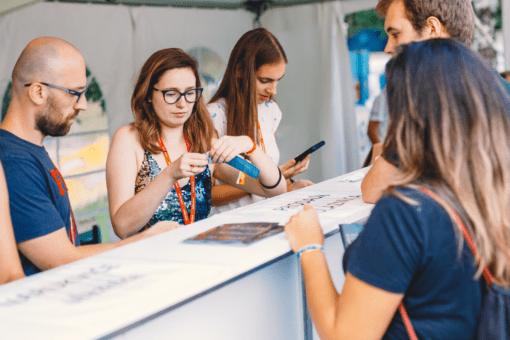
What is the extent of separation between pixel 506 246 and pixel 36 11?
131 inches

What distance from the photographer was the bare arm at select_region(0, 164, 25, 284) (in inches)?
49.7

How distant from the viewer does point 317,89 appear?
516 centimetres

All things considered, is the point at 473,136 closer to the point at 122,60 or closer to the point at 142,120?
the point at 142,120

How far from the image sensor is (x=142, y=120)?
7.35ft

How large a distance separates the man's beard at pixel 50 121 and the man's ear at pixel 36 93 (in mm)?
26

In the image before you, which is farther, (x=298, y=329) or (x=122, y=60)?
(x=122, y=60)

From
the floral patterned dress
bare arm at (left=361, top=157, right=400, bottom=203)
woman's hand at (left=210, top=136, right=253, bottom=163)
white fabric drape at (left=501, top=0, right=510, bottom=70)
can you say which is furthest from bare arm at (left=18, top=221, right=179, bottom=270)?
white fabric drape at (left=501, top=0, right=510, bottom=70)

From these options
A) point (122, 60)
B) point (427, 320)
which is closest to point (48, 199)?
point (427, 320)

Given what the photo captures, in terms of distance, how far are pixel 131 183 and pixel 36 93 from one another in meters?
0.57

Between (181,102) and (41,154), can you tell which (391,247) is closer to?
(41,154)

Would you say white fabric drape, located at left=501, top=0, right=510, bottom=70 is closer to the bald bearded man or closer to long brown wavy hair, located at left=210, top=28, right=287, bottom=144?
long brown wavy hair, located at left=210, top=28, right=287, bottom=144

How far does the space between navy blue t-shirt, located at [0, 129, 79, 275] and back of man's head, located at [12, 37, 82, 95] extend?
0.20m

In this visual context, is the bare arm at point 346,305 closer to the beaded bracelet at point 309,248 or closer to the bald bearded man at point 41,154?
the beaded bracelet at point 309,248

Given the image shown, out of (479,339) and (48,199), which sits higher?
(48,199)
